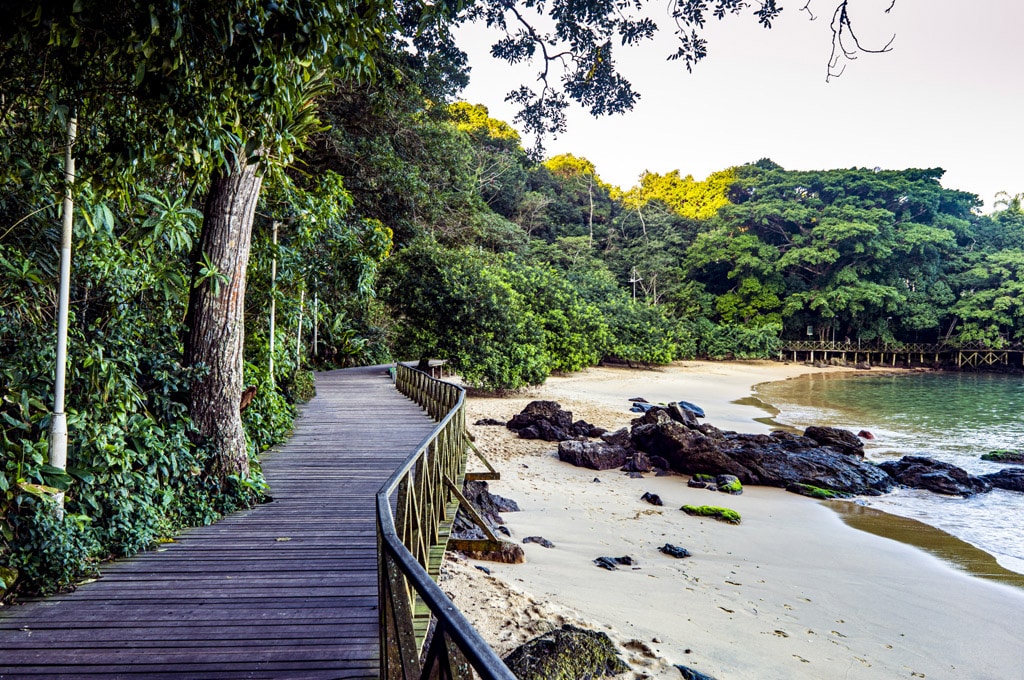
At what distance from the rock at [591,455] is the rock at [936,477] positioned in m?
5.33

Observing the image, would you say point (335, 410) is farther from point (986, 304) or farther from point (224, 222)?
point (986, 304)

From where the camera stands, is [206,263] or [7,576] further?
[206,263]

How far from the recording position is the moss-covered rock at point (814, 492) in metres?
11.1

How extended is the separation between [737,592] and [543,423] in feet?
26.8

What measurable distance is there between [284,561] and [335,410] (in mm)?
7340

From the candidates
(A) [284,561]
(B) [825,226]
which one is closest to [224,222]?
(A) [284,561]

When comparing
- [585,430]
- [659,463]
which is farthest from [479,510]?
[585,430]

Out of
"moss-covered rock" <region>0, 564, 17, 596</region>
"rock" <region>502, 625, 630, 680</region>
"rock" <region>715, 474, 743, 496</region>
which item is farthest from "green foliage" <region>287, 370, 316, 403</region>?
"rock" <region>502, 625, 630, 680</region>

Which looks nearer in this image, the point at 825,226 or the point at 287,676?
the point at 287,676

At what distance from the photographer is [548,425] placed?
14.3m

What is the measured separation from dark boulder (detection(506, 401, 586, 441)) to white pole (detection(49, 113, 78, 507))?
1061cm

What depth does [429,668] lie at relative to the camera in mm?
1954

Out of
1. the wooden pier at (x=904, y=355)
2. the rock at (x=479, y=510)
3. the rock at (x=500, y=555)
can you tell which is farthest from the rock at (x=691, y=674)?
the wooden pier at (x=904, y=355)

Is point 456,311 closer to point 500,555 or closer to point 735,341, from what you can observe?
point 500,555
